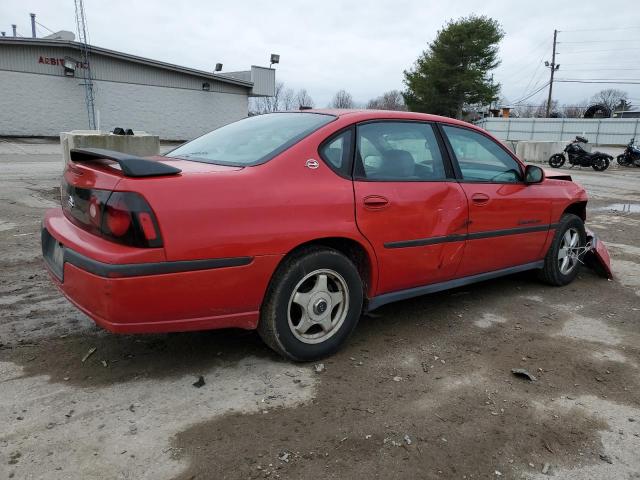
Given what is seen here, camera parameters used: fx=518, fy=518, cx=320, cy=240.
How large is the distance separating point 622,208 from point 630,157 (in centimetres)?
1457

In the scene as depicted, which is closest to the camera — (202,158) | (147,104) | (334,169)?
(334,169)

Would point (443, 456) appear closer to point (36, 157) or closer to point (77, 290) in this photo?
point (77, 290)

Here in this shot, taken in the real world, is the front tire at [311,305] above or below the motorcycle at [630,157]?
below

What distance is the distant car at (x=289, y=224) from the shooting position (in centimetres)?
253

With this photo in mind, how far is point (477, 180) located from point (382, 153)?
949 mm

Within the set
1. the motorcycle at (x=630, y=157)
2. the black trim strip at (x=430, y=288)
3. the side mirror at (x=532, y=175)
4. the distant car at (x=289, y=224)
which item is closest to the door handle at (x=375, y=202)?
the distant car at (x=289, y=224)

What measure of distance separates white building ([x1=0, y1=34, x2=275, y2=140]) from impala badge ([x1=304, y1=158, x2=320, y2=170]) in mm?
22843

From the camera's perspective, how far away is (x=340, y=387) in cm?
290

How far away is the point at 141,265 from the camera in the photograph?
2.47 m

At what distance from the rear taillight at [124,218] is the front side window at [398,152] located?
132 cm

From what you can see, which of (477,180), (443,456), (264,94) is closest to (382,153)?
(477,180)

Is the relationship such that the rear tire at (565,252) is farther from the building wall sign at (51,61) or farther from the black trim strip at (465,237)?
the building wall sign at (51,61)

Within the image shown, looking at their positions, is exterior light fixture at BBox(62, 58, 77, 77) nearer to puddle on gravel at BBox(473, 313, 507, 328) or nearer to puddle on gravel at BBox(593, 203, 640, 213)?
puddle on gravel at BBox(593, 203, 640, 213)

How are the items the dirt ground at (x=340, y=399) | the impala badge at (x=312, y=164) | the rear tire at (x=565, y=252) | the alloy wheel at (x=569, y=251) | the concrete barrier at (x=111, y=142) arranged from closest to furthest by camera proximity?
the dirt ground at (x=340, y=399), the impala badge at (x=312, y=164), the rear tire at (x=565, y=252), the alloy wheel at (x=569, y=251), the concrete barrier at (x=111, y=142)
